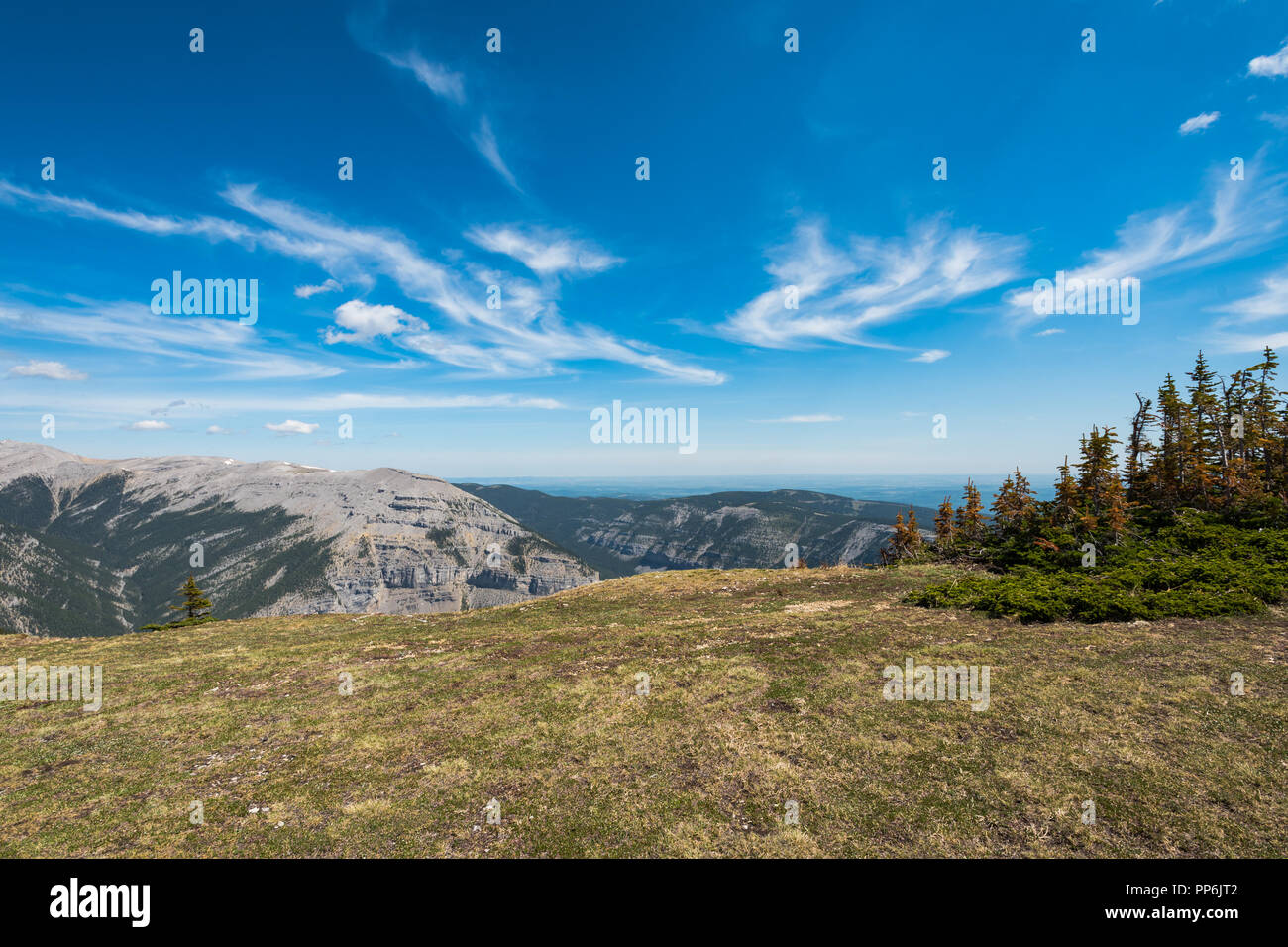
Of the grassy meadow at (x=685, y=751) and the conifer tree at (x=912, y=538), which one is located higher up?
the conifer tree at (x=912, y=538)

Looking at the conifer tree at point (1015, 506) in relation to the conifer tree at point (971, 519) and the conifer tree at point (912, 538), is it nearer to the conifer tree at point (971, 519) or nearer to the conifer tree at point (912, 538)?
the conifer tree at point (971, 519)

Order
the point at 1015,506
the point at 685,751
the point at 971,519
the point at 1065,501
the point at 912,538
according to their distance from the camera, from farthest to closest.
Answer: the point at 912,538, the point at 971,519, the point at 1015,506, the point at 1065,501, the point at 685,751

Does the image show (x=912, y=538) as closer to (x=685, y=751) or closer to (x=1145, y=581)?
(x=1145, y=581)

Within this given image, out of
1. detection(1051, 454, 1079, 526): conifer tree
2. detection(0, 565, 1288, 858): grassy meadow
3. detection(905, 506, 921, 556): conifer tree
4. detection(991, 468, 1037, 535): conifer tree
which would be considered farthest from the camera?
detection(905, 506, 921, 556): conifer tree

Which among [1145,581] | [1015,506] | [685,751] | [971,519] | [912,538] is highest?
[1015,506]

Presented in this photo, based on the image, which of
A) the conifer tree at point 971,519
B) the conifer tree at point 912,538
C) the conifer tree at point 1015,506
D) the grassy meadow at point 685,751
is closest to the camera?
the grassy meadow at point 685,751

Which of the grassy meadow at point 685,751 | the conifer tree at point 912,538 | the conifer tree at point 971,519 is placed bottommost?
the grassy meadow at point 685,751

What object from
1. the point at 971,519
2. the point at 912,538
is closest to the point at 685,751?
the point at 971,519

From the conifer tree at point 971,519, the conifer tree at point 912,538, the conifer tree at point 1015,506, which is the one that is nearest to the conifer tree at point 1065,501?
the conifer tree at point 1015,506

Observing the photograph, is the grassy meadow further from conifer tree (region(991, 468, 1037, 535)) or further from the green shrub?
conifer tree (region(991, 468, 1037, 535))

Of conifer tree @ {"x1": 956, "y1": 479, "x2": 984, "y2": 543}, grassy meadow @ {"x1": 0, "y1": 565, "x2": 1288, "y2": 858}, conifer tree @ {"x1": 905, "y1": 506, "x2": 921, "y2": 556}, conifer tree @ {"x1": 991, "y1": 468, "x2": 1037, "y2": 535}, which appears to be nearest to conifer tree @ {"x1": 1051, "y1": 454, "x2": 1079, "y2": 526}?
conifer tree @ {"x1": 991, "y1": 468, "x2": 1037, "y2": 535}

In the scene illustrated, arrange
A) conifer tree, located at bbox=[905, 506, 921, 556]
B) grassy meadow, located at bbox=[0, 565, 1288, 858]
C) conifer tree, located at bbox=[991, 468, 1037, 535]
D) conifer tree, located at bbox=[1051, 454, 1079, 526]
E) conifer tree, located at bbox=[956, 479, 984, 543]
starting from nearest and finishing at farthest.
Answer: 1. grassy meadow, located at bbox=[0, 565, 1288, 858]
2. conifer tree, located at bbox=[1051, 454, 1079, 526]
3. conifer tree, located at bbox=[991, 468, 1037, 535]
4. conifer tree, located at bbox=[956, 479, 984, 543]
5. conifer tree, located at bbox=[905, 506, 921, 556]
